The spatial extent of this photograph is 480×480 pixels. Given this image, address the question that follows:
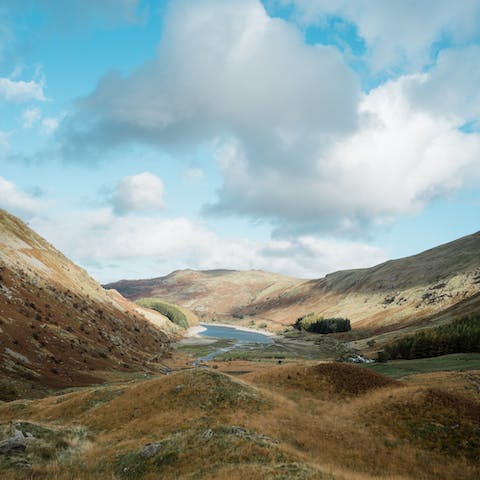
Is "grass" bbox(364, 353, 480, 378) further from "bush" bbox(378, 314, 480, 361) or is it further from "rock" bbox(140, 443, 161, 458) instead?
"rock" bbox(140, 443, 161, 458)

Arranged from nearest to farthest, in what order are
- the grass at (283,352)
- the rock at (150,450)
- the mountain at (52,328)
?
the rock at (150,450)
the mountain at (52,328)
the grass at (283,352)

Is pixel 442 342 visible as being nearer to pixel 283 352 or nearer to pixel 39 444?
pixel 283 352

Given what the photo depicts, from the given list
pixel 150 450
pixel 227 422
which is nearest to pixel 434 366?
pixel 227 422

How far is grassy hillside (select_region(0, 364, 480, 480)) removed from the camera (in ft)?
72.9

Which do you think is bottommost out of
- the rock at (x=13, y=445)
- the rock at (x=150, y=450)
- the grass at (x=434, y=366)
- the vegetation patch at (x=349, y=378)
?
the grass at (x=434, y=366)

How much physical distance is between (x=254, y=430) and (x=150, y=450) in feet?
26.1

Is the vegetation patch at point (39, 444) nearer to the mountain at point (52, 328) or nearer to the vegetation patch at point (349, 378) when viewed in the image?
the mountain at point (52, 328)

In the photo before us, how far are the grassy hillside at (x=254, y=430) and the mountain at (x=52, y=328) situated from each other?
56.4 ft

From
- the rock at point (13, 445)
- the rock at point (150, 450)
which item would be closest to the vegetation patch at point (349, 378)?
the rock at point (150, 450)

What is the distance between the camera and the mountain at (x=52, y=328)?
60.5 m

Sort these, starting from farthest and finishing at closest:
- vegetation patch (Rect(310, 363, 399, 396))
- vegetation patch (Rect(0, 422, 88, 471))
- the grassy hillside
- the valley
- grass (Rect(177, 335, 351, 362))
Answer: grass (Rect(177, 335, 351, 362)) → vegetation patch (Rect(310, 363, 399, 396)) → vegetation patch (Rect(0, 422, 88, 471)) → the valley → the grassy hillside

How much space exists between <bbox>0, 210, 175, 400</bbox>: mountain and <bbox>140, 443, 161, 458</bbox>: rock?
3499 cm

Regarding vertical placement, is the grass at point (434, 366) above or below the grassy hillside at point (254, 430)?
below

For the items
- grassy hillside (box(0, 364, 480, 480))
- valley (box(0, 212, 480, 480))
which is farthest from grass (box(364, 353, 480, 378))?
grassy hillside (box(0, 364, 480, 480))
